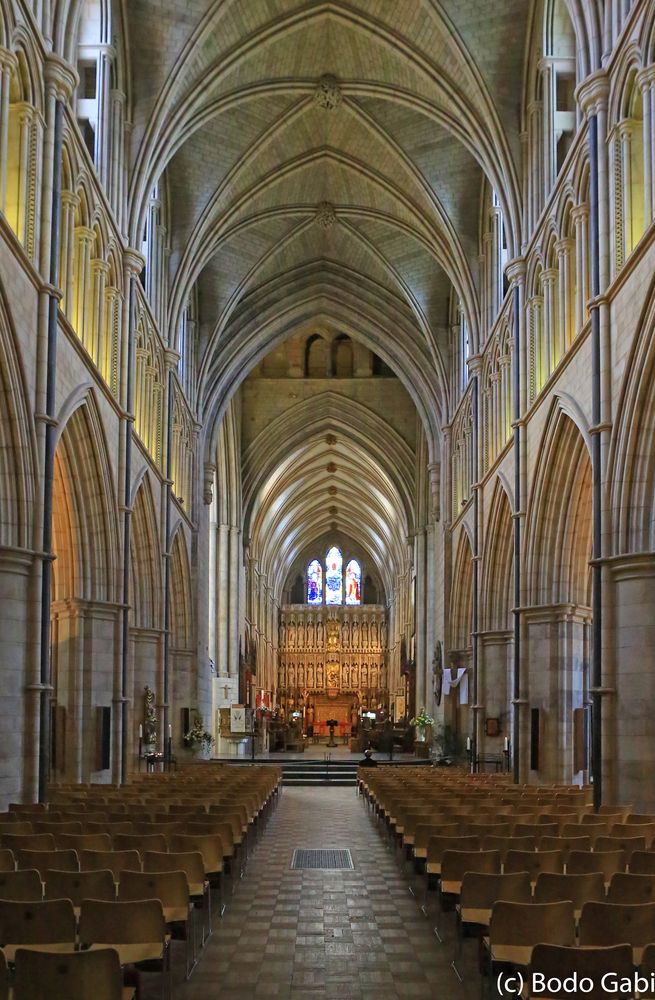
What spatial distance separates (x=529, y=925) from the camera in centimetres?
616

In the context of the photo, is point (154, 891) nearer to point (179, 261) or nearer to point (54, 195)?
point (54, 195)

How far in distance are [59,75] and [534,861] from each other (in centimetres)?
1310

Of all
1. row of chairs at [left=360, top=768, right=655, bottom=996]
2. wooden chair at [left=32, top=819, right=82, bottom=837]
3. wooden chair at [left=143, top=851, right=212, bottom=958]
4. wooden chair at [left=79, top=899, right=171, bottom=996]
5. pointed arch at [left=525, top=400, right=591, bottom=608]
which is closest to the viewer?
row of chairs at [left=360, top=768, right=655, bottom=996]

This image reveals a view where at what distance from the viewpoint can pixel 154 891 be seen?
7480 mm

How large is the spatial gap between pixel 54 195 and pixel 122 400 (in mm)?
6497

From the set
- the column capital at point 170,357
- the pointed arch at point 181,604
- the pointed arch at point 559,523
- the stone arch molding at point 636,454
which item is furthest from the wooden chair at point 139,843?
the pointed arch at point 181,604

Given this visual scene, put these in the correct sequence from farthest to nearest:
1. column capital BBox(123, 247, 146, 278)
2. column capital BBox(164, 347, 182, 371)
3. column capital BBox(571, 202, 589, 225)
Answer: column capital BBox(164, 347, 182, 371), column capital BBox(123, 247, 146, 278), column capital BBox(571, 202, 589, 225)

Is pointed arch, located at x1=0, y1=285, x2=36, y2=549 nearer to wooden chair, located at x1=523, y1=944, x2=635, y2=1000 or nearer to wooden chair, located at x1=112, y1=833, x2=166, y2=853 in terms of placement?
wooden chair, located at x1=112, y1=833, x2=166, y2=853

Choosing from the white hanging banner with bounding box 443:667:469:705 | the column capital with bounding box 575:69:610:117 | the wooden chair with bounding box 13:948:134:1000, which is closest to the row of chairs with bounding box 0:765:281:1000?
the wooden chair with bounding box 13:948:134:1000

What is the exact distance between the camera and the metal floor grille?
14.1 meters

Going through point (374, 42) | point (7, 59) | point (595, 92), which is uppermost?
point (374, 42)

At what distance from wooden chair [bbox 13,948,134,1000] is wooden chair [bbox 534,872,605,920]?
10.2 ft

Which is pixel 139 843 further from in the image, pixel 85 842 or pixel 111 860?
pixel 111 860

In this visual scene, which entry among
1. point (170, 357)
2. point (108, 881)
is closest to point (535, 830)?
point (108, 881)
